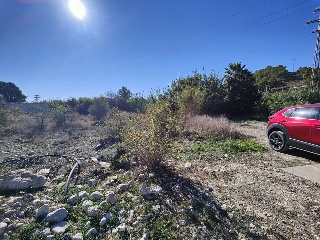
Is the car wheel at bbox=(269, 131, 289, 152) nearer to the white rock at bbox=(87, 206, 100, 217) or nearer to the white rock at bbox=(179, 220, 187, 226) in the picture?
the white rock at bbox=(179, 220, 187, 226)

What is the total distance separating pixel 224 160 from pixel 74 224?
3830mm

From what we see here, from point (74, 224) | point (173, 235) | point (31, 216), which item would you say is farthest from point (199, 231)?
point (31, 216)

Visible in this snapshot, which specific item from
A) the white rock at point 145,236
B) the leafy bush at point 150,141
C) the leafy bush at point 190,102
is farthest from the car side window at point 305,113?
the leafy bush at point 190,102

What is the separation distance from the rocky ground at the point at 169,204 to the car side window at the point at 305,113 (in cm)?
140

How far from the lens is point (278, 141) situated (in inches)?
248

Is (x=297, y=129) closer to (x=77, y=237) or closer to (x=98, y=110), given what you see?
(x=77, y=237)

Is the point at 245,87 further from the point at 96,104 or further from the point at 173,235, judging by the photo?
the point at 173,235

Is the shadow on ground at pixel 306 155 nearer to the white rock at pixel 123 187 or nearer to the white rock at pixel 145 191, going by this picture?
the white rock at pixel 145 191

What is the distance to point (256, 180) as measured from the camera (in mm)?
4336

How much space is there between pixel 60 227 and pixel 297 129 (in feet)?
19.4

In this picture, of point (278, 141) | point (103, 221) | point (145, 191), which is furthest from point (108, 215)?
point (278, 141)

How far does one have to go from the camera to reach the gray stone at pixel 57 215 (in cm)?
312

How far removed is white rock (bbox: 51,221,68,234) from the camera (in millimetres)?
2889

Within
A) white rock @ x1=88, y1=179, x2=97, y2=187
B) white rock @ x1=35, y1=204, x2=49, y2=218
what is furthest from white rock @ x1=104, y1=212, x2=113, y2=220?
white rock @ x1=88, y1=179, x2=97, y2=187
